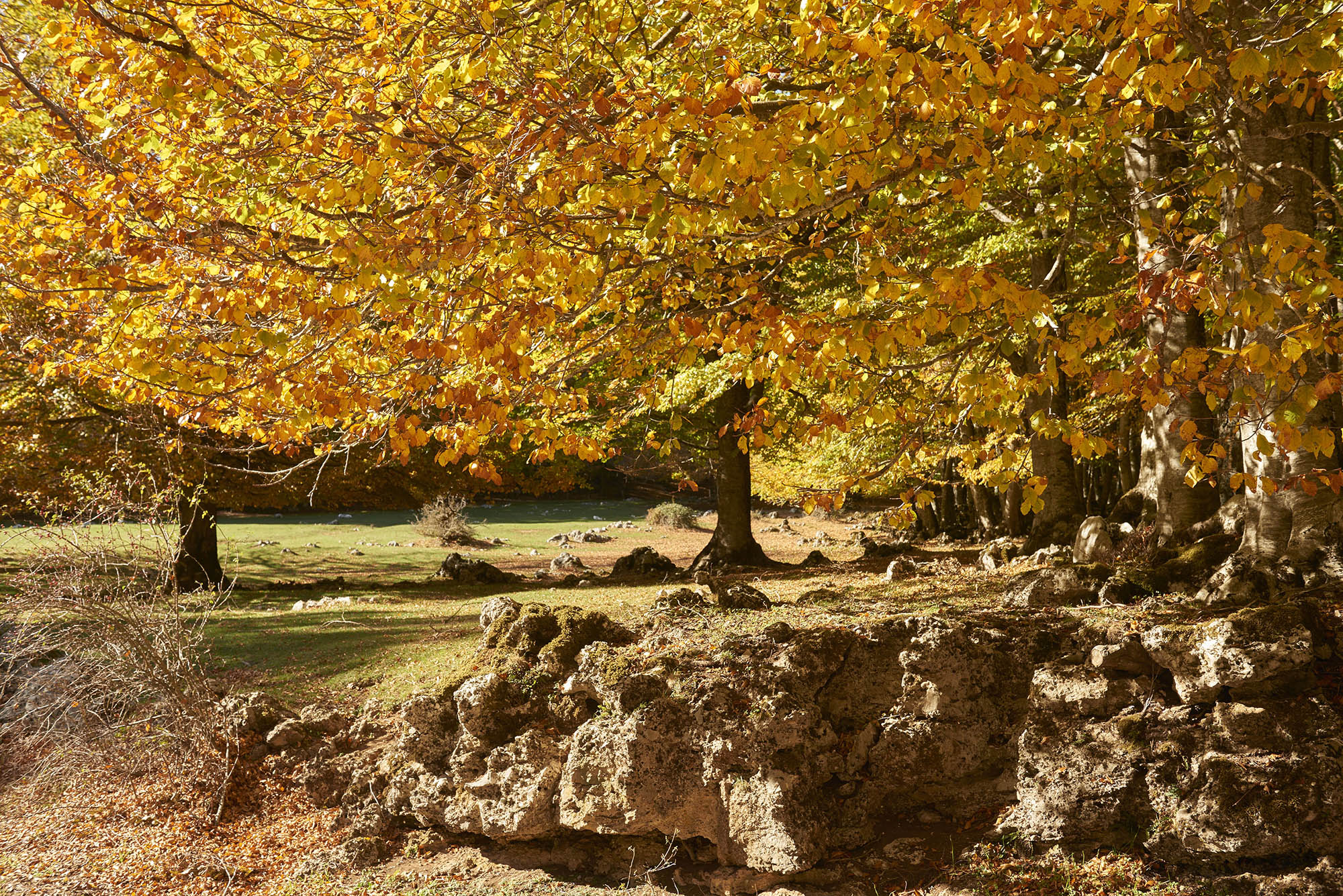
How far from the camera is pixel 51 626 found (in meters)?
8.17

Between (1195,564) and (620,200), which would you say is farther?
(1195,564)

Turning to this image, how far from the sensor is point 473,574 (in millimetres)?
18859

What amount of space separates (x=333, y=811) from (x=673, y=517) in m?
29.4

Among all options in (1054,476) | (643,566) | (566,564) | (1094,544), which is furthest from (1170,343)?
(566,564)

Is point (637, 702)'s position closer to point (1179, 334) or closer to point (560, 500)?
point (1179, 334)

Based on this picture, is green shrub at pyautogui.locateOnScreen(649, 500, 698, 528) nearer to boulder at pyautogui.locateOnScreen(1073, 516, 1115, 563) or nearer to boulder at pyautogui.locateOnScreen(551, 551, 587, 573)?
boulder at pyautogui.locateOnScreen(551, 551, 587, 573)

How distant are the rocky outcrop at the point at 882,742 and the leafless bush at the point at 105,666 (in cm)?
178

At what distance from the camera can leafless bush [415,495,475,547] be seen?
1195 inches

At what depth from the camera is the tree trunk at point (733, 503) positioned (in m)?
16.8

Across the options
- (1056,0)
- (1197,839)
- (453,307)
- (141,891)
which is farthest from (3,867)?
(1056,0)

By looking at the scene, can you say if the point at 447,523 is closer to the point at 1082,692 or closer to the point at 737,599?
the point at 737,599

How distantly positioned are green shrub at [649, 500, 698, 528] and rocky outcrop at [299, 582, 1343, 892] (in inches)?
1149

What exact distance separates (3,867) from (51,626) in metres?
2.05

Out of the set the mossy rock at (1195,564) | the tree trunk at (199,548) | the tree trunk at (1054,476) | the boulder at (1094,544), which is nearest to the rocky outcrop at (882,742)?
the mossy rock at (1195,564)
